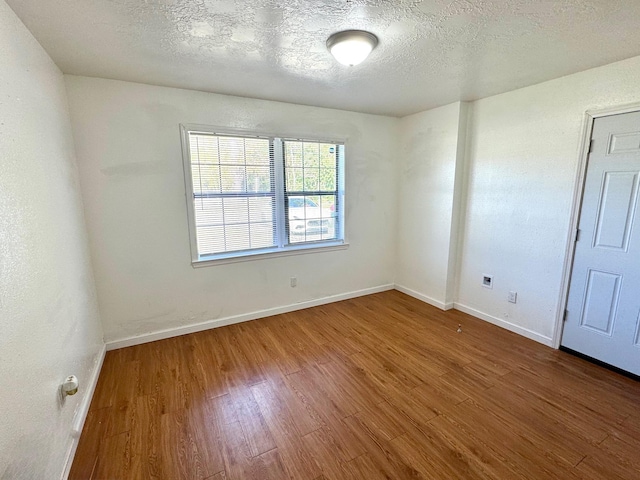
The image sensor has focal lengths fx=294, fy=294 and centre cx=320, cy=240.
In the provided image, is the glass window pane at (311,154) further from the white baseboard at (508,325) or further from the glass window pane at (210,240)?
the white baseboard at (508,325)

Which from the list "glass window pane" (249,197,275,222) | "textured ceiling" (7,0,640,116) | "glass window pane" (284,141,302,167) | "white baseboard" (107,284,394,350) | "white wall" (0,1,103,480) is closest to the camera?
"white wall" (0,1,103,480)

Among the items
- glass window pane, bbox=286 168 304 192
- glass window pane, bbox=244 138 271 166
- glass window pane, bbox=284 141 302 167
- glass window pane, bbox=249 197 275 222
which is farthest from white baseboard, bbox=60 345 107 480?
glass window pane, bbox=284 141 302 167

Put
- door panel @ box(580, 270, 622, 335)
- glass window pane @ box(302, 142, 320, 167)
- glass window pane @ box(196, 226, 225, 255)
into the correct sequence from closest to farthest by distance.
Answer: door panel @ box(580, 270, 622, 335), glass window pane @ box(196, 226, 225, 255), glass window pane @ box(302, 142, 320, 167)

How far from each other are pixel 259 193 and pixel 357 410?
2283 millimetres

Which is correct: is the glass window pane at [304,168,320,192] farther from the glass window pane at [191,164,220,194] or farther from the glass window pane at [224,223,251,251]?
the glass window pane at [191,164,220,194]

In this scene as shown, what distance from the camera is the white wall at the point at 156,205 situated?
249 cm

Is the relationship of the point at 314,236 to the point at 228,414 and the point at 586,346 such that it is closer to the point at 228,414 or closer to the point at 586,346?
the point at 228,414

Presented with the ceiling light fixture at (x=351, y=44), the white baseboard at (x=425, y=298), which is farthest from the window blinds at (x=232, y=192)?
the white baseboard at (x=425, y=298)

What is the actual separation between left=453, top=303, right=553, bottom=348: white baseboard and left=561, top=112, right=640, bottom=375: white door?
0.90ft

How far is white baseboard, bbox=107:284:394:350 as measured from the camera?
279 centimetres

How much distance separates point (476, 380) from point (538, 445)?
0.60m

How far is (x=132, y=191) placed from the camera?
264 centimetres

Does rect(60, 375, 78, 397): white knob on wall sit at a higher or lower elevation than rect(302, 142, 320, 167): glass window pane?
lower

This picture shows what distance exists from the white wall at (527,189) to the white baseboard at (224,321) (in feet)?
5.03
